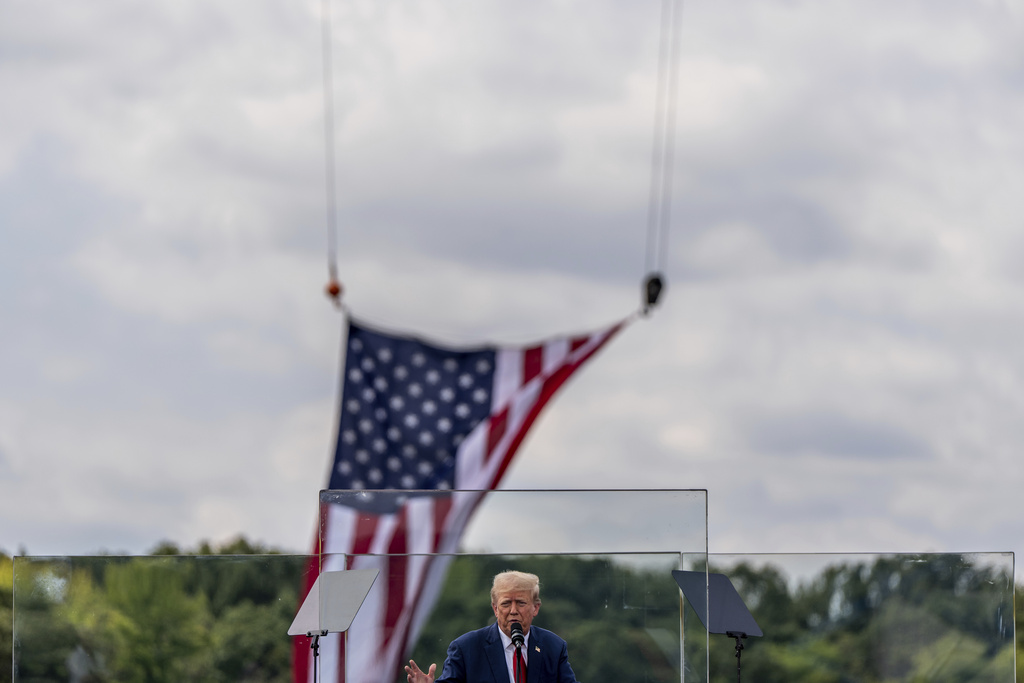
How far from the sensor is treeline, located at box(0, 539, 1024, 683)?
6.70 m

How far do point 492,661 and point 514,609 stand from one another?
0.27 m

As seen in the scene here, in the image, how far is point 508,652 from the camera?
20.3 feet

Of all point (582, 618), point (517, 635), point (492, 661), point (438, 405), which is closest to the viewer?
point (517, 635)

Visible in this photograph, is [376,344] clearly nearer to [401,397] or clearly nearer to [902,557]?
[401,397]

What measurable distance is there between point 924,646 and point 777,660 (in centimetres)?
112

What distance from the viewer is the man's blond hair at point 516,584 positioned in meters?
6.33

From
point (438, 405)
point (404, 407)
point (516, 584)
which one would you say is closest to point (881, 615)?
point (516, 584)

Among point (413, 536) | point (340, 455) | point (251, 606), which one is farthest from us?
point (340, 455)

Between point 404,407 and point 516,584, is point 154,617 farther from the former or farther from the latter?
point 404,407

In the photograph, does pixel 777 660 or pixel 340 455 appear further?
pixel 340 455

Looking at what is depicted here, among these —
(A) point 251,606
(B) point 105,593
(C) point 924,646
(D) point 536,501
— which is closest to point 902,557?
(C) point 924,646

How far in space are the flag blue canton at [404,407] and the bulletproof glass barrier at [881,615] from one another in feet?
13.8

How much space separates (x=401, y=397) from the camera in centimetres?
1298

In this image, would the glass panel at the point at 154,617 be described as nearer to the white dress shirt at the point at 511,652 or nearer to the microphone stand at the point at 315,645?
the microphone stand at the point at 315,645
